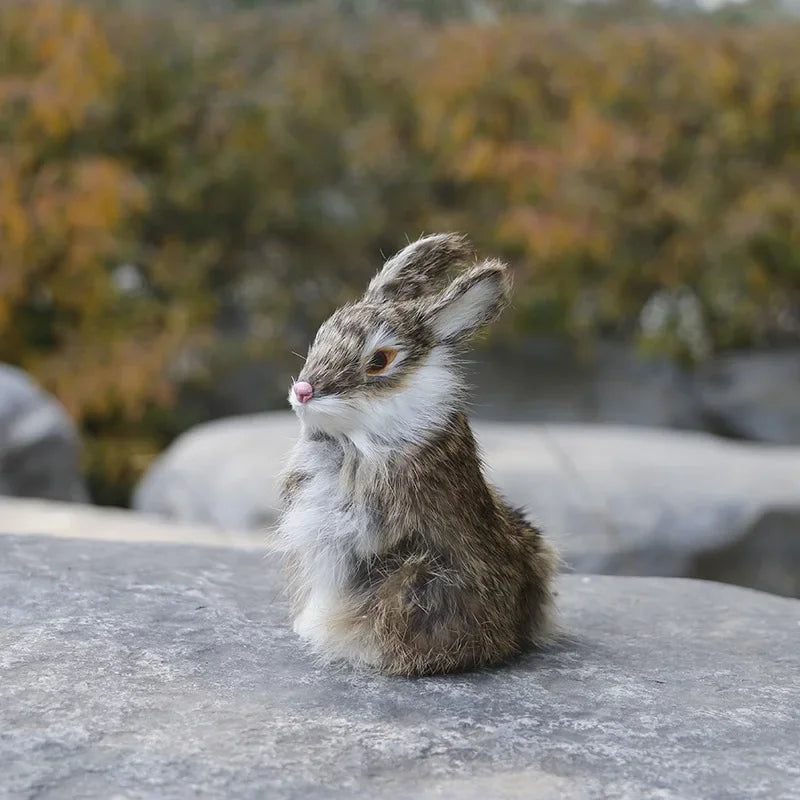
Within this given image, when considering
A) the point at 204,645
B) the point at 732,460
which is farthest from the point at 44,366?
the point at 204,645

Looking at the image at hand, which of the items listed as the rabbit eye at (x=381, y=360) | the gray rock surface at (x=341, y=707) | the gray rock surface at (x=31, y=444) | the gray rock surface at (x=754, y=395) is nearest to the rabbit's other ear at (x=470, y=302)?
the rabbit eye at (x=381, y=360)

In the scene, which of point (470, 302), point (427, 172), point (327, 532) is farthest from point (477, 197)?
point (327, 532)

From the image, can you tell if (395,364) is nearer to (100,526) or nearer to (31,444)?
(100,526)

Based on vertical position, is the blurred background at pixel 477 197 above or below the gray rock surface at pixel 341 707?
above

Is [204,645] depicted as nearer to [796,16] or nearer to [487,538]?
[487,538]

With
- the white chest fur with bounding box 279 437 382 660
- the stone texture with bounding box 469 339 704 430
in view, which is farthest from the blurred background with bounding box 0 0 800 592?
the white chest fur with bounding box 279 437 382 660

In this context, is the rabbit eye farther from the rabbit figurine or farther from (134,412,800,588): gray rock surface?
(134,412,800,588): gray rock surface

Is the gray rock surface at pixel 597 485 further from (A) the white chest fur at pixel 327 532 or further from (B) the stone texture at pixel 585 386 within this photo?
(B) the stone texture at pixel 585 386
